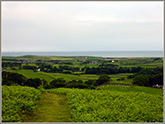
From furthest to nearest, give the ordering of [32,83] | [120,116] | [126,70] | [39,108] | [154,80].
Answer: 1. [126,70]
2. [154,80]
3. [32,83]
4. [39,108]
5. [120,116]

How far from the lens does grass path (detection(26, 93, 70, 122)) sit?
6.56 metres

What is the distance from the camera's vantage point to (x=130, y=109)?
7812mm

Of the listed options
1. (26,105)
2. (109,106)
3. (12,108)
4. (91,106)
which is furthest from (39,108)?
(109,106)

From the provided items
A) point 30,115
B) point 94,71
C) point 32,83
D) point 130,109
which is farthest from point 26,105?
point 94,71

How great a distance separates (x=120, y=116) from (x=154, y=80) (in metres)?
21.5

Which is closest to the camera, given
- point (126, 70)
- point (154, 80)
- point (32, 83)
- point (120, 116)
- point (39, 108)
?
point (120, 116)

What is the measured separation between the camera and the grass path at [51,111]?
6.56 m

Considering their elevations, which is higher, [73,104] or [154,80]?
[73,104]

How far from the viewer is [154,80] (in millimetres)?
24875

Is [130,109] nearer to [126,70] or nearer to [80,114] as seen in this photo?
[80,114]

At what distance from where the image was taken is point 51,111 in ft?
24.5

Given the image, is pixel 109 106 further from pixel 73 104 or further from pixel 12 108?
pixel 12 108

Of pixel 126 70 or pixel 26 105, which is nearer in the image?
pixel 26 105

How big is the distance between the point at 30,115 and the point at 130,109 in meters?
5.60
